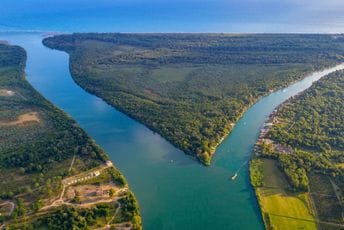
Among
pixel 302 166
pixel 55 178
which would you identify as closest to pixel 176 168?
pixel 55 178

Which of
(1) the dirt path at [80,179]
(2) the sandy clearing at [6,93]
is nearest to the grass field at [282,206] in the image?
(1) the dirt path at [80,179]

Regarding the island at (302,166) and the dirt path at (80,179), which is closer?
the island at (302,166)

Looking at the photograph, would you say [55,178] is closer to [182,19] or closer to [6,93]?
[6,93]

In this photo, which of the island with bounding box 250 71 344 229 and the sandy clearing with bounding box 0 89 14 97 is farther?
the sandy clearing with bounding box 0 89 14 97

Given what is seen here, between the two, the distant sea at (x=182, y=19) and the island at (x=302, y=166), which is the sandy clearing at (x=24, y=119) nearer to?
the island at (x=302, y=166)

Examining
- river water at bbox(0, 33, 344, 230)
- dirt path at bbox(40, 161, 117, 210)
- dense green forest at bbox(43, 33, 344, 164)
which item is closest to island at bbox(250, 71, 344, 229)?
river water at bbox(0, 33, 344, 230)

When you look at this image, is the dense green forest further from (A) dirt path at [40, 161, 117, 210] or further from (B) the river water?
(A) dirt path at [40, 161, 117, 210]
